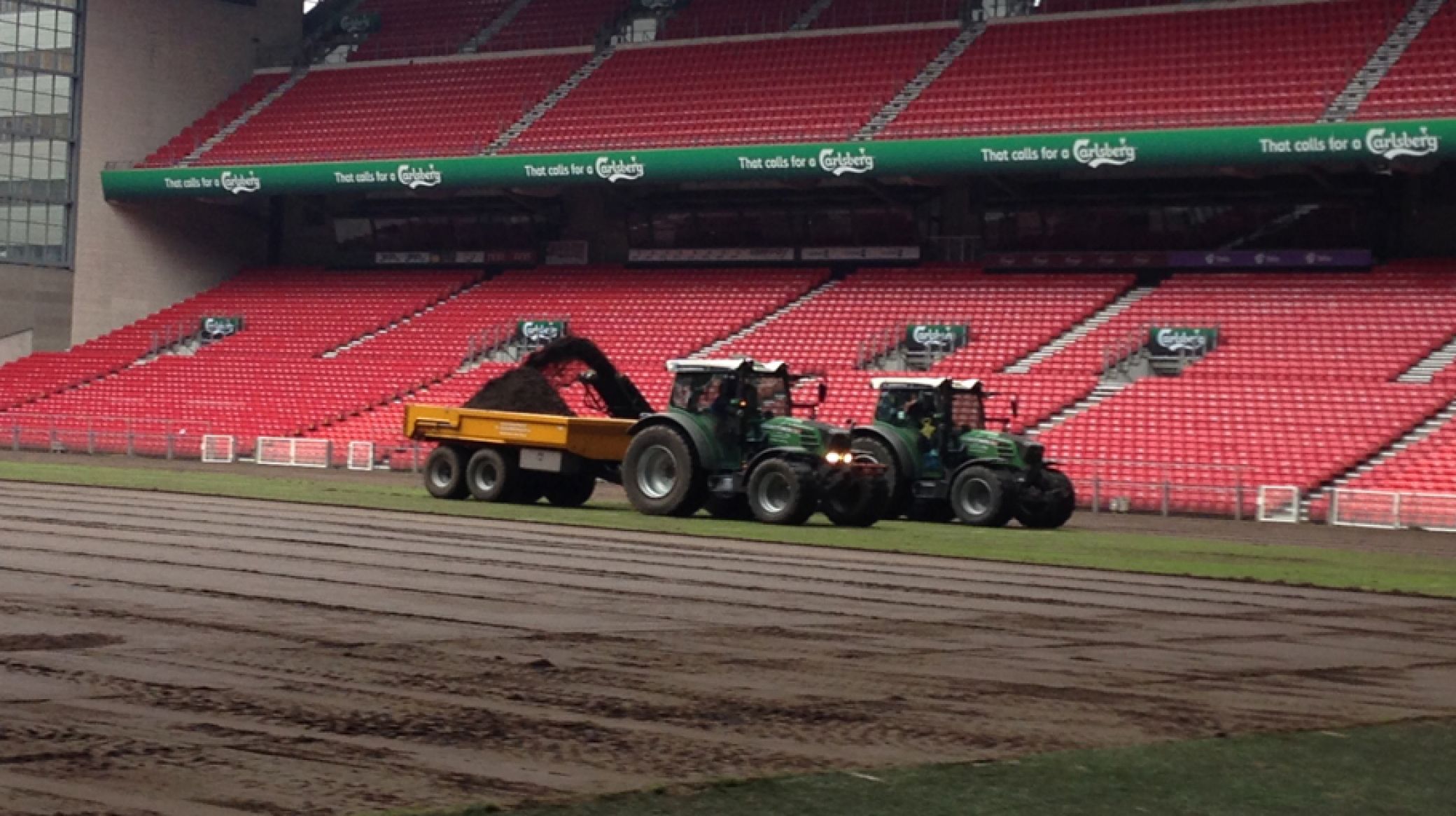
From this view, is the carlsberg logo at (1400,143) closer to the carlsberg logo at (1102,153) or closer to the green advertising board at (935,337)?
the carlsberg logo at (1102,153)

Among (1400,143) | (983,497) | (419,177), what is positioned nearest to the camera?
(983,497)

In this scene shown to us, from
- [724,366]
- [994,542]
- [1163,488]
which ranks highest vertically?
[724,366]

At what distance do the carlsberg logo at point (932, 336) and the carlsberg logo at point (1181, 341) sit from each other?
429cm

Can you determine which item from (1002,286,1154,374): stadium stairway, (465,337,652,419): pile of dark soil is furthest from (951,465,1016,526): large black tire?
(1002,286,1154,374): stadium stairway

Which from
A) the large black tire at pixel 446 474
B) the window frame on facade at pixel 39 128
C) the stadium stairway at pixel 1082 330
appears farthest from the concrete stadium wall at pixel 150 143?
the large black tire at pixel 446 474

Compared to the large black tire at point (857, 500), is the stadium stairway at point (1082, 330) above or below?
above

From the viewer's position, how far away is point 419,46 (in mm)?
56594

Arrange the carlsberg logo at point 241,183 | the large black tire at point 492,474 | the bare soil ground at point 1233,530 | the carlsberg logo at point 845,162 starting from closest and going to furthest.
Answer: the bare soil ground at point 1233,530, the large black tire at point 492,474, the carlsberg logo at point 845,162, the carlsberg logo at point 241,183

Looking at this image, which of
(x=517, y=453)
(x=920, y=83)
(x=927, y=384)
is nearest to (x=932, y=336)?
(x=920, y=83)

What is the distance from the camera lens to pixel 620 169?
4647 cm

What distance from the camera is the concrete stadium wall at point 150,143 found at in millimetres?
53562

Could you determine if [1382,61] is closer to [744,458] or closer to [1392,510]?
[1392,510]

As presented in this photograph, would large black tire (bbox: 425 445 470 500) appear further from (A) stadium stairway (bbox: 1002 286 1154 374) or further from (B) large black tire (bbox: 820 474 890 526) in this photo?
(A) stadium stairway (bbox: 1002 286 1154 374)

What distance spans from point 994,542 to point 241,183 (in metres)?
31.5
